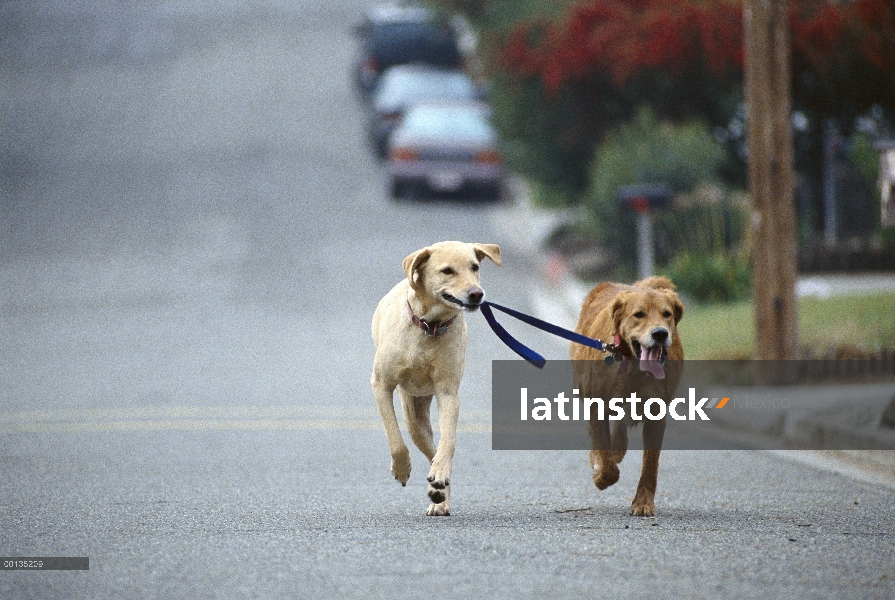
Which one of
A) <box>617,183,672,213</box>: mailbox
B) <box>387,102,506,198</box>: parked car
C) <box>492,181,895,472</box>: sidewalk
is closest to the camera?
<box>492,181,895,472</box>: sidewalk

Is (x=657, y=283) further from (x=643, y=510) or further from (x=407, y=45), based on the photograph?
(x=407, y=45)

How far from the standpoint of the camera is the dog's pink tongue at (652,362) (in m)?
7.46

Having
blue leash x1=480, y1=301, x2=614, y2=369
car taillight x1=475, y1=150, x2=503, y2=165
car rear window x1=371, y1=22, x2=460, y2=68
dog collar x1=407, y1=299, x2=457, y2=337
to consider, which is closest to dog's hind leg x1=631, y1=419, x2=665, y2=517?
blue leash x1=480, y1=301, x2=614, y2=369

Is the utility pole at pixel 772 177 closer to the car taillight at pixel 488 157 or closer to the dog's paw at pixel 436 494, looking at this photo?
the dog's paw at pixel 436 494

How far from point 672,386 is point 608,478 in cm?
66

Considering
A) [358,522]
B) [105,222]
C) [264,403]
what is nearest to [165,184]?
[105,222]

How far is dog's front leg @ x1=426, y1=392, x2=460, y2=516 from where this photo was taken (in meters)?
7.48

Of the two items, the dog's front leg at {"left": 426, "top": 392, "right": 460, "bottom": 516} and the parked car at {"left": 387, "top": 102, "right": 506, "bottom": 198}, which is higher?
the parked car at {"left": 387, "top": 102, "right": 506, "bottom": 198}

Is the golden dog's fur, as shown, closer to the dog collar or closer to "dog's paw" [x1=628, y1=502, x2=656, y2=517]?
"dog's paw" [x1=628, y1=502, x2=656, y2=517]

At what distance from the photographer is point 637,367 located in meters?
7.68

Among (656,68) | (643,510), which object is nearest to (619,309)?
(643,510)

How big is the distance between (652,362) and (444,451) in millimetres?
1190

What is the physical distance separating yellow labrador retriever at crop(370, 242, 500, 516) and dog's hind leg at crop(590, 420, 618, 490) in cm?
88

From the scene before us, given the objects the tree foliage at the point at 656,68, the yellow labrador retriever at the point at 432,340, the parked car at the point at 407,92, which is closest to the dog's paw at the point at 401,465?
the yellow labrador retriever at the point at 432,340
